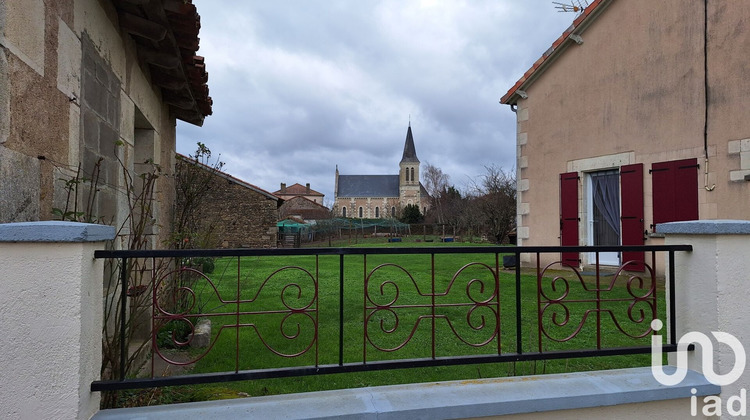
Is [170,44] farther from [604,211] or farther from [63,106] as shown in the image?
[604,211]

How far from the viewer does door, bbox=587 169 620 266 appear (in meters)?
8.43

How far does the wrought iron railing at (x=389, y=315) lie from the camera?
2027 millimetres

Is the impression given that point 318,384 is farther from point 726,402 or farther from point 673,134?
point 673,134

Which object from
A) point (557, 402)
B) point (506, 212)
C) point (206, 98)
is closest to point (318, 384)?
point (557, 402)

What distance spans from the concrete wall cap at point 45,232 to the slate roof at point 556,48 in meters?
9.50

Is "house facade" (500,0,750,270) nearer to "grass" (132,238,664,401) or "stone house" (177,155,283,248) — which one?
"grass" (132,238,664,401)

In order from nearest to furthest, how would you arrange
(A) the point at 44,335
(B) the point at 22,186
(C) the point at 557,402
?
1. (A) the point at 44,335
2. (B) the point at 22,186
3. (C) the point at 557,402

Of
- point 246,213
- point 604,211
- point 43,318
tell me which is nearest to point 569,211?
point 604,211

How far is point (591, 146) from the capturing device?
Result: 28.8 feet

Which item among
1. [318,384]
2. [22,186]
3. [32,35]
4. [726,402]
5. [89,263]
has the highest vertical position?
[32,35]

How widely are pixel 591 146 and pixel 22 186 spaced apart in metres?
9.14

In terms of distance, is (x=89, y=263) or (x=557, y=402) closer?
(x=89, y=263)

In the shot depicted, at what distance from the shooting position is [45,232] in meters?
1.55

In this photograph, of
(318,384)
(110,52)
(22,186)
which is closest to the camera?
(22,186)
